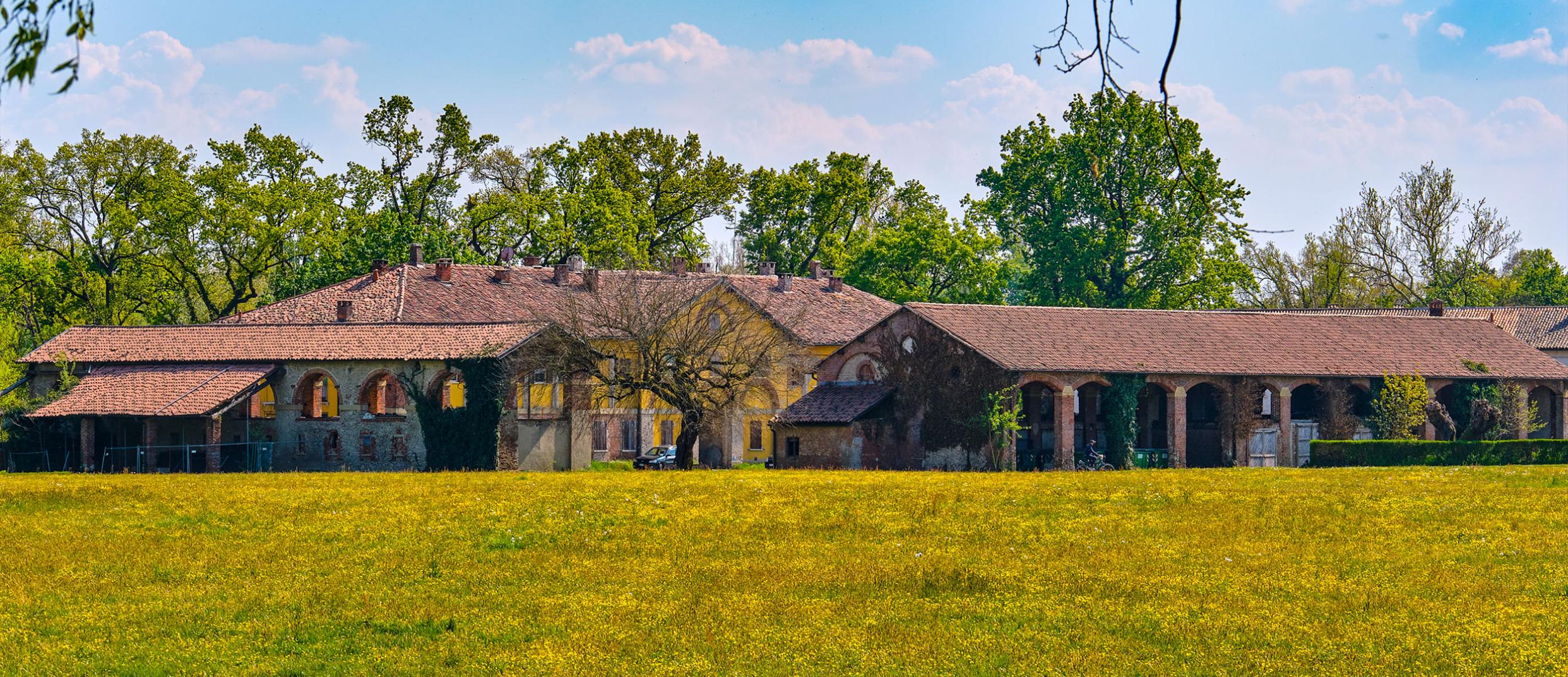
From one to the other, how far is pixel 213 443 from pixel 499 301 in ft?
59.9

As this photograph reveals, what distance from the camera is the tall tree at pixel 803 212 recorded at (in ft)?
267

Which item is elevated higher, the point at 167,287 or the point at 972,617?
the point at 167,287

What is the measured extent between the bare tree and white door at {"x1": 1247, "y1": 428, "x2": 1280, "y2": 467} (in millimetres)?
16265

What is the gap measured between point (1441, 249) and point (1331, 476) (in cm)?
5839

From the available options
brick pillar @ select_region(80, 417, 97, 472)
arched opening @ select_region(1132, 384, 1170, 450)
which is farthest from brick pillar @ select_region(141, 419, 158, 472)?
arched opening @ select_region(1132, 384, 1170, 450)

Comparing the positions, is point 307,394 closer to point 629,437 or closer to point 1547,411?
point 629,437

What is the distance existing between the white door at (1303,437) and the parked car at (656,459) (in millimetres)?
21198

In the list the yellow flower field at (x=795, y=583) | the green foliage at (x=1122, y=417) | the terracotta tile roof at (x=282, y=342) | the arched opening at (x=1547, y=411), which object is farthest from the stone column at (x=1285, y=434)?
the terracotta tile roof at (x=282, y=342)

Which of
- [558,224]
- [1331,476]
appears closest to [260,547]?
[1331,476]

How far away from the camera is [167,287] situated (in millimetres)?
68250

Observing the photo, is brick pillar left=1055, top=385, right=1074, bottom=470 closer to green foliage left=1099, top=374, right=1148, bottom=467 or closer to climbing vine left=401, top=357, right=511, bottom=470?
green foliage left=1099, top=374, right=1148, bottom=467

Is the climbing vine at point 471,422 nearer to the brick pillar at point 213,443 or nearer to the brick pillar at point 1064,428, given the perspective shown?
the brick pillar at point 213,443

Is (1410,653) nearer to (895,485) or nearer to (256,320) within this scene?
(895,485)

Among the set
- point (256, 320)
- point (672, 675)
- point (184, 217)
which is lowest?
point (672, 675)
